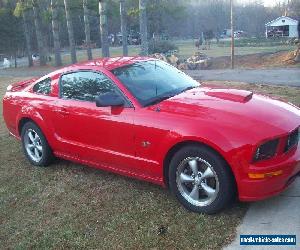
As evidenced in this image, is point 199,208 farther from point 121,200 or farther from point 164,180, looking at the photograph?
point 121,200

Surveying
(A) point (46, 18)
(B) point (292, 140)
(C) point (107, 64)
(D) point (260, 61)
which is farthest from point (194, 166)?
(A) point (46, 18)

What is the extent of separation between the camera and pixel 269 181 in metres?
3.85

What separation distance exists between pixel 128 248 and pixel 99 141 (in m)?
1.61

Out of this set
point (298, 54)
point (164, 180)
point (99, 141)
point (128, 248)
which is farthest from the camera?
point (298, 54)

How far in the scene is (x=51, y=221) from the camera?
449cm

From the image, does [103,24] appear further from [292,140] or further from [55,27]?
[292,140]

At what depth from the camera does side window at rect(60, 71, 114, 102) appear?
514 centimetres

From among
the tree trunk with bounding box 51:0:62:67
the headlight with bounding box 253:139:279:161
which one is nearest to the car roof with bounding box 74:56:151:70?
the headlight with bounding box 253:139:279:161

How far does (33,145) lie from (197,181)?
9.81ft

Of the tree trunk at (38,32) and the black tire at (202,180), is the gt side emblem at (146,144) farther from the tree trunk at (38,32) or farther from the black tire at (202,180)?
the tree trunk at (38,32)

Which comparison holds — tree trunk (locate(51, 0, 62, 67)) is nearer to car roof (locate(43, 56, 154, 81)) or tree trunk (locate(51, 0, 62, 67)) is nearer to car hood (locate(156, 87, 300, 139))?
car roof (locate(43, 56, 154, 81))

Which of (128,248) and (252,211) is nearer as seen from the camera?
(128,248)

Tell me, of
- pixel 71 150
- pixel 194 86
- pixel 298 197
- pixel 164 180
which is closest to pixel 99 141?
pixel 71 150

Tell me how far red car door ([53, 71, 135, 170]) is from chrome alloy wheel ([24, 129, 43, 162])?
60 centimetres
